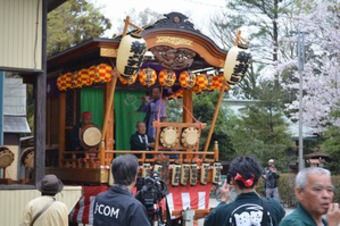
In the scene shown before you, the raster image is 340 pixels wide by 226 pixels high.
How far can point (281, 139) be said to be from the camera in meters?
29.8

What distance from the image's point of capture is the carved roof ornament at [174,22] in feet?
45.0

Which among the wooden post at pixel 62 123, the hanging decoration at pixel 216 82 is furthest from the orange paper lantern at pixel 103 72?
the hanging decoration at pixel 216 82

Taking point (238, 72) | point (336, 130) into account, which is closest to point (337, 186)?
point (336, 130)

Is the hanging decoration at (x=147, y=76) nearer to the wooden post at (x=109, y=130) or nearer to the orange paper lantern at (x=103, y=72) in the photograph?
the wooden post at (x=109, y=130)

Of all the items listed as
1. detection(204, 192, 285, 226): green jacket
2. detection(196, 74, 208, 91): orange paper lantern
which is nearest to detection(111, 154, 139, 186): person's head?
detection(204, 192, 285, 226): green jacket

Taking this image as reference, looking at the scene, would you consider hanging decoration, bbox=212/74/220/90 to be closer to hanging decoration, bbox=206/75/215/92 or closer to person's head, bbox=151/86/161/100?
hanging decoration, bbox=206/75/215/92

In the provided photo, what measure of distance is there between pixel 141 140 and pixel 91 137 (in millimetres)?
1163

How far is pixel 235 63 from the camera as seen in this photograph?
14602mm

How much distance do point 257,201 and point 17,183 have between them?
6557 millimetres

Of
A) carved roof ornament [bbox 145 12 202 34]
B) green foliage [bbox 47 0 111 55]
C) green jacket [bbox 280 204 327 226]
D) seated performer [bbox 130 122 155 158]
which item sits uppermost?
green foliage [bbox 47 0 111 55]

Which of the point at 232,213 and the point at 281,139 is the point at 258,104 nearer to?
the point at 281,139

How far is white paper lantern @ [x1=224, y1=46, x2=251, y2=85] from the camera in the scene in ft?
47.8

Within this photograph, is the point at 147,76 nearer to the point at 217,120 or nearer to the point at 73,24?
the point at 73,24

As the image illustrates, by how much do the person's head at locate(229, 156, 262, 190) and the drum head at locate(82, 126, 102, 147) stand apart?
875cm
